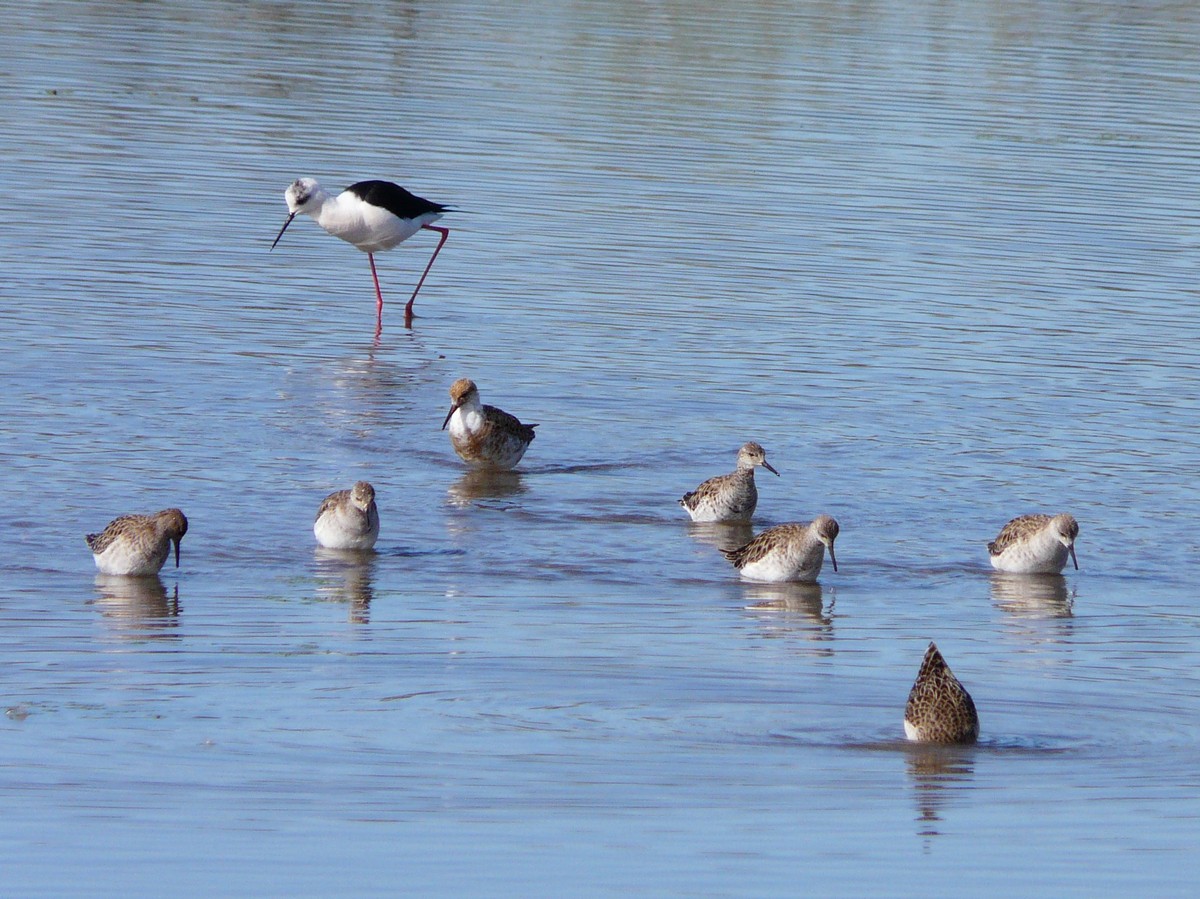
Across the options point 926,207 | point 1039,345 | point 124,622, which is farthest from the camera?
point 926,207

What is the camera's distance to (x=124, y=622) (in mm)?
10984

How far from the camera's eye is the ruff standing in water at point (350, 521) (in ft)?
40.6

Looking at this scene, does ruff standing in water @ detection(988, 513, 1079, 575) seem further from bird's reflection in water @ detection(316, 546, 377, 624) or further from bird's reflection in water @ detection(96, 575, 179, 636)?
bird's reflection in water @ detection(96, 575, 179, 636)

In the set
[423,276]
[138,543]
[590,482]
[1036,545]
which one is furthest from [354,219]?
[1036,545]

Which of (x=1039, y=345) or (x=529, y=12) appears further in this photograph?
(x=529, y=12)

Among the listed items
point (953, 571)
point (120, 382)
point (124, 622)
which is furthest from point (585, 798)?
point (120, 382)

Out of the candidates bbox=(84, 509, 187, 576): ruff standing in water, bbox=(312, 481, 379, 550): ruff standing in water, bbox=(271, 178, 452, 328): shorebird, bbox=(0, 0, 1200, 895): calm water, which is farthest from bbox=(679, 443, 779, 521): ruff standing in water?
bbox=(271, 178, 452, 328): shorebird

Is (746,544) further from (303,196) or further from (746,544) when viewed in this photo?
(303,196)

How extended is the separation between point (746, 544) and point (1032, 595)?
172 centimetres

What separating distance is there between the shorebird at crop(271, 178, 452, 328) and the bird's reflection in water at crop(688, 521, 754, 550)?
754cm

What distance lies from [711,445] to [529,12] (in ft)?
91.1

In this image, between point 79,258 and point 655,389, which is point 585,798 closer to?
point 655,389

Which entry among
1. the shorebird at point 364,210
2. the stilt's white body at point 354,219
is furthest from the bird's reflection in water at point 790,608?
the stilt's white body at point 354,219

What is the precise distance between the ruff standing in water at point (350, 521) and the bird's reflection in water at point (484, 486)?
1721 mm
